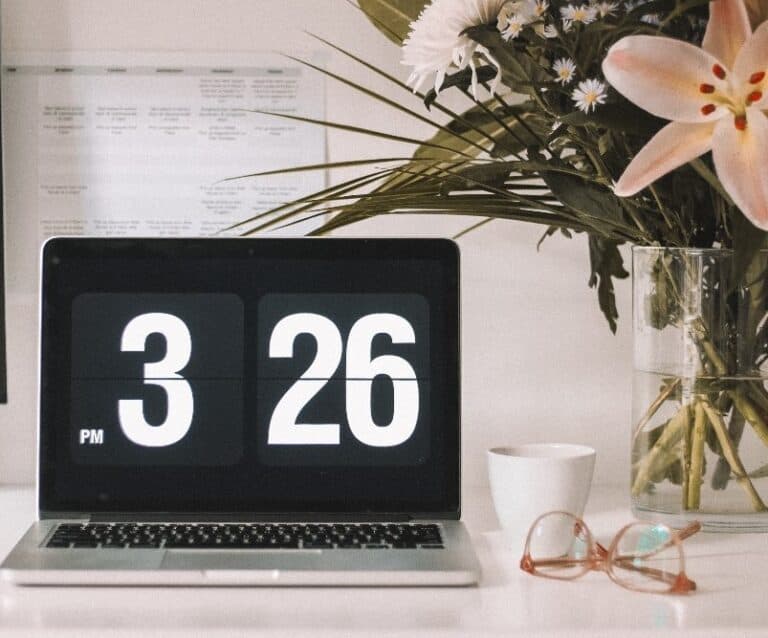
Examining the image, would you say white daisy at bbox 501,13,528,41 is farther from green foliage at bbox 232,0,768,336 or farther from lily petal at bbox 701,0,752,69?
lily petal at bbox 701,0,752,69

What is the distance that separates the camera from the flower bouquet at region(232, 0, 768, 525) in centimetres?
72

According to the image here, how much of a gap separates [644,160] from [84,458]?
0.57m

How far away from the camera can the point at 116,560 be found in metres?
0.74

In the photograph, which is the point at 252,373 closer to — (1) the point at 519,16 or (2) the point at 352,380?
(2) the point at 352,380

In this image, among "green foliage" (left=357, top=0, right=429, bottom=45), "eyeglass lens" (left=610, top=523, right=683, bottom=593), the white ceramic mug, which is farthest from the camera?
"green foliage" (left=357, top=0, right=429, bottom=45)

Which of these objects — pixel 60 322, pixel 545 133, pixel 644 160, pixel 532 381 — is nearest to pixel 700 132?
pixel 644 160

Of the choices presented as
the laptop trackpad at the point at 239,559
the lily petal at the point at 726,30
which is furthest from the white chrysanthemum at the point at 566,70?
the laptop trackpad at the point at 239,559

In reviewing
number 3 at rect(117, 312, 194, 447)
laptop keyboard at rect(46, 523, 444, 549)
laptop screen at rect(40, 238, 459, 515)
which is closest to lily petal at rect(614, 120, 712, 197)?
laptop screen at rect(40, 238, 459, 515)

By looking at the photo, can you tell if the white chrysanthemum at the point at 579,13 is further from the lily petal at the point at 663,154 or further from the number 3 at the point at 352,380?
the number 3 at the point at 352,380

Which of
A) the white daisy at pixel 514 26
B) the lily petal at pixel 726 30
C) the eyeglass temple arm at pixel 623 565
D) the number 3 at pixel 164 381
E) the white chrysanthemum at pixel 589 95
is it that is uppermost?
the white daisy at pixel 514 26

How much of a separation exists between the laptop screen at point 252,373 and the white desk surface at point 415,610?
0.59 feet

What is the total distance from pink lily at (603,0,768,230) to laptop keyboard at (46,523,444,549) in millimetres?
338

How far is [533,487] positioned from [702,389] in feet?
0.58

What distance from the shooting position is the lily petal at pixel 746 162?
2.29ft
